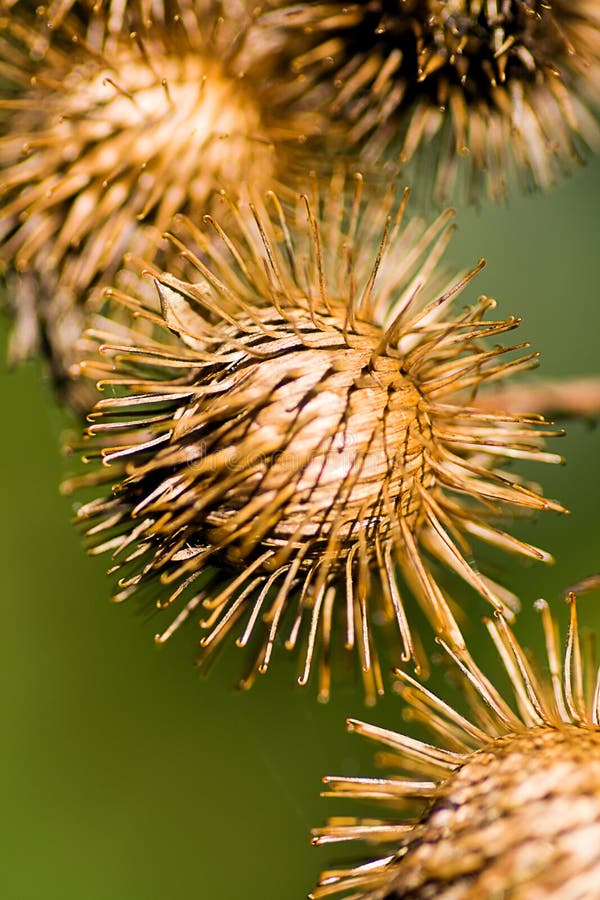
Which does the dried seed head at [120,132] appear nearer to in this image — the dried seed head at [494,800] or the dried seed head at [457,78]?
the dried seed head at [457,78]

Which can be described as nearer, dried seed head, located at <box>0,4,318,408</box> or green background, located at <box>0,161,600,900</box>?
dried seed head, located at <box>0,4,318,408</box>

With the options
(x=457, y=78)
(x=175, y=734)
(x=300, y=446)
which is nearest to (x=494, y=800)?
(x=300, y=446)

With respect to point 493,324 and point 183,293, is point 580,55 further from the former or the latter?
point 183,293

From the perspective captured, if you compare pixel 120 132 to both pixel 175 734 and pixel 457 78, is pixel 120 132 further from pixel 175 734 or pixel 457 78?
pixel 175 734

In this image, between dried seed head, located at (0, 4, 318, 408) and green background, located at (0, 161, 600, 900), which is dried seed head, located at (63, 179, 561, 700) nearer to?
dried seed head, located at (0, 4, 318, 408)

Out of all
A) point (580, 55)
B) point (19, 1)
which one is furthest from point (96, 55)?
point (580, 55)

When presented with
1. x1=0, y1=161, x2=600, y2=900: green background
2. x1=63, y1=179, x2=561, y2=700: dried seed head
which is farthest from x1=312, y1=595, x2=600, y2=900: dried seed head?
x1=0, y1=161, x2=600, y2=900: green background

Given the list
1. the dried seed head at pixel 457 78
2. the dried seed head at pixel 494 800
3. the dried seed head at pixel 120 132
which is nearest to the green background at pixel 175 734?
the dried seed head at pixel 457 78
